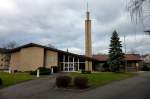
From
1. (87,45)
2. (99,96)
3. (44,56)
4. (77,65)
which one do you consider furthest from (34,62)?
(99,96)

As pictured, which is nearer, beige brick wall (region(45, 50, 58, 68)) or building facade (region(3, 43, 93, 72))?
beige brick wall (region(45, 50, 58, 68))

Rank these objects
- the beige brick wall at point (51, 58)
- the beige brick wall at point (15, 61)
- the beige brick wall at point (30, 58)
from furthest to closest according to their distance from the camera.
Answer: the beige brick wall at point (15, 61) → the beige brick wall at point (30, 58) → the beige brick wall at point (51, 58)

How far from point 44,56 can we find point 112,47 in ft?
42.3

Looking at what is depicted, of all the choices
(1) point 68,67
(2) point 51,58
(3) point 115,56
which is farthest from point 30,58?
(3) point 115,56

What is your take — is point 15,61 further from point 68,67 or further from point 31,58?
point 68,67

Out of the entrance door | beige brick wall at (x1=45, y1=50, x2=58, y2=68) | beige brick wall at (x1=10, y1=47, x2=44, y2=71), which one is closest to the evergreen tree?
the entrance door

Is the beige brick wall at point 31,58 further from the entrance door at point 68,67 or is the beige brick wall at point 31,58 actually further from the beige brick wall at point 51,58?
the entrance door at point 68,67

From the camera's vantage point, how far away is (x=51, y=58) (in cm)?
5056

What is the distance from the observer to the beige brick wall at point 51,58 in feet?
165

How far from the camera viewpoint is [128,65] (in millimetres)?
70125

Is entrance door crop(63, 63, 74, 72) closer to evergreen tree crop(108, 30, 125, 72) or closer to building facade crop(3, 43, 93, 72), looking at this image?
building facade crop(3, 43, 93, 72)

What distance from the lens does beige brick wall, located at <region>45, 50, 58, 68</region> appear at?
50.2 meters

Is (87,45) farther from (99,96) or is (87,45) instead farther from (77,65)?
(99,96)

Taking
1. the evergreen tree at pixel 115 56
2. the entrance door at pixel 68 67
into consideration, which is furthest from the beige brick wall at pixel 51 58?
the evergreen tree at pixel 115 56
